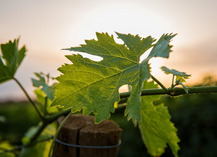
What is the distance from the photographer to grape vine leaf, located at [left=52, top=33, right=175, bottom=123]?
3.58ft

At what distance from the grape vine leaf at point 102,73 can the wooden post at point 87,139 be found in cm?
39

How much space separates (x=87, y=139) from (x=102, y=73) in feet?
1.67

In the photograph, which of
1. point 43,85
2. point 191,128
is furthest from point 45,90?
point 191,128

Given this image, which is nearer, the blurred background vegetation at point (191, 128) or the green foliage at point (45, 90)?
the green foliage at point (45, 90)

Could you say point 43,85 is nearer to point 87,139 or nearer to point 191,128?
point 87,139

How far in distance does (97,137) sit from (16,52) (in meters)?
0.85

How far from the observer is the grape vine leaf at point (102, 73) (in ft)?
3.58

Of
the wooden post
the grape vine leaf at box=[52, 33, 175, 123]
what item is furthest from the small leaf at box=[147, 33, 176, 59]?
the wooden post

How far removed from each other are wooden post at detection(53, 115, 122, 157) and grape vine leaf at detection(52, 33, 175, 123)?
15.4 inches

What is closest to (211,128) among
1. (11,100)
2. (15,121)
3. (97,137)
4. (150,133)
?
(150,133)

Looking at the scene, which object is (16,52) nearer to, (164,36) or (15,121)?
(164,36)

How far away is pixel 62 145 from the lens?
1.54 meters

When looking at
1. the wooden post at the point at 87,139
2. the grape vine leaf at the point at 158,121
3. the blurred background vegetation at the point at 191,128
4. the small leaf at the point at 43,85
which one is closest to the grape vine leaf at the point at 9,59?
the small leaf at the point at 43,85

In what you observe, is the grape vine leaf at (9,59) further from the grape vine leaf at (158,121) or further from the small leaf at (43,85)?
the grape vine leaf at (158,121)
